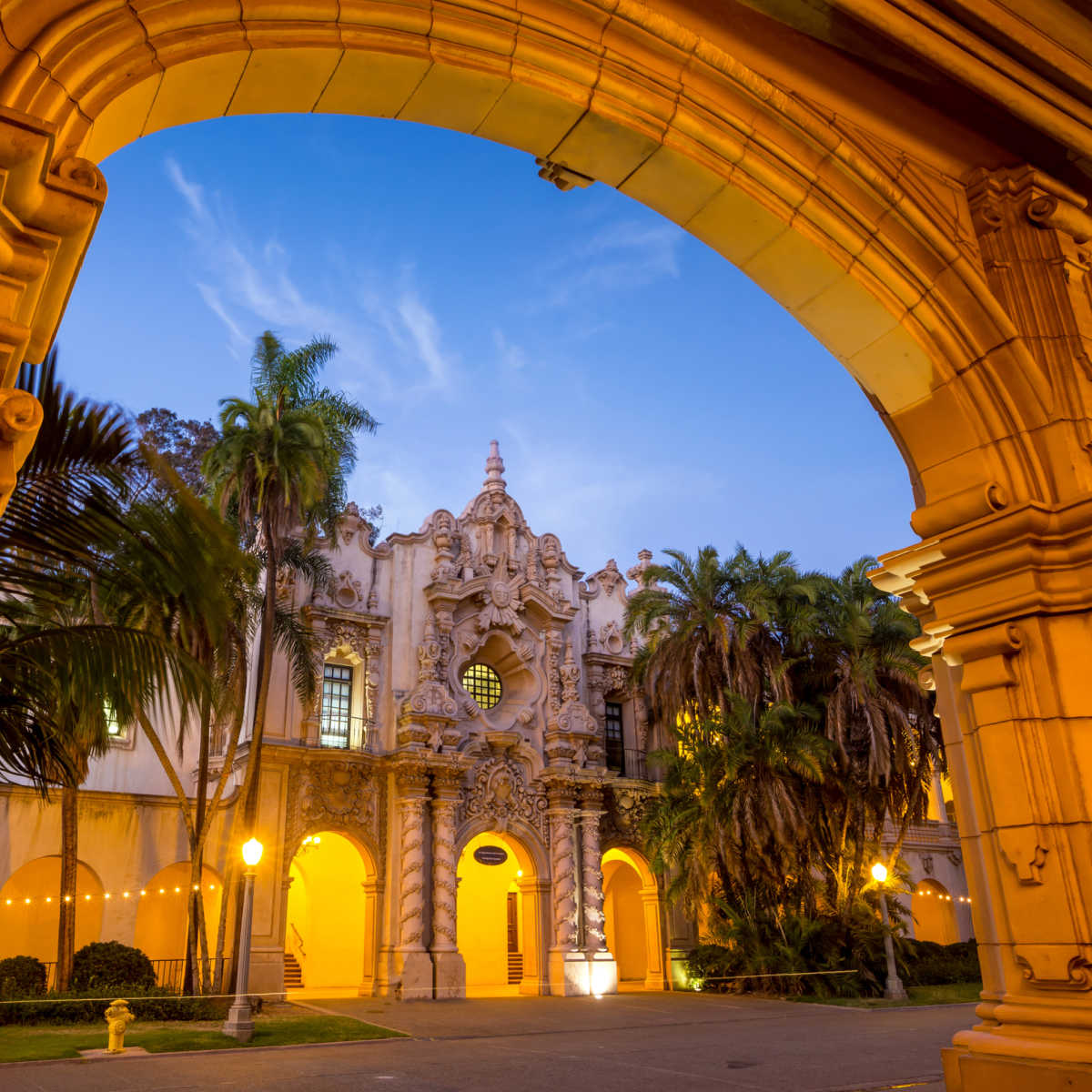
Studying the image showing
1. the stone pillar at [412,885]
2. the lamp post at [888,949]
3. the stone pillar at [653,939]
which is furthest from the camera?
the stone pillar at [653,939]

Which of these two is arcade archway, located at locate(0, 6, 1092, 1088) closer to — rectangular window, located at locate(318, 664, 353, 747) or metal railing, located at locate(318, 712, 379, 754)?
metal railing, located at locate(318, 712, 379, 754)

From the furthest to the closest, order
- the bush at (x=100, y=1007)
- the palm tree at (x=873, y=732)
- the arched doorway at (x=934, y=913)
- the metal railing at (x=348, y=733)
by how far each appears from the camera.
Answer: the arched doorway at (x=934, y=913) < the metal railing at (x=348, y=733) < the palm tree at (x=873, y=732) < the bush at (x=100, y=1007)

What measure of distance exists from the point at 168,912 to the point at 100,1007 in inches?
349

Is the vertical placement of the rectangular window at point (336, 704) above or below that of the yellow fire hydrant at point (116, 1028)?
above

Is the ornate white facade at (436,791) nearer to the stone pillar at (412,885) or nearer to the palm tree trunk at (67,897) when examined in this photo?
the stone pillar at (412,885)

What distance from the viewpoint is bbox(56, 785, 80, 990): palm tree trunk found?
19453 millimetres

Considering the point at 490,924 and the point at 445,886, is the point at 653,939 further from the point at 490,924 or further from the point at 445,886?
the point at 445,886

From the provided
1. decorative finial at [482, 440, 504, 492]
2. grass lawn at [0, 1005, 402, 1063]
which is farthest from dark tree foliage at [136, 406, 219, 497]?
grass lawn at [0, 1005, 402, 1063]

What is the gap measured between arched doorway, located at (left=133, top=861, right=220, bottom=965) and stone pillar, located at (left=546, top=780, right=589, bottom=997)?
861 centimetres

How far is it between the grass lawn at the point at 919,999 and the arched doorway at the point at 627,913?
24.2ft

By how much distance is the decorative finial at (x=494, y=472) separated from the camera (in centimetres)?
3073

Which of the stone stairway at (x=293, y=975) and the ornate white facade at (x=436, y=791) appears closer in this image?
the ornate white facade at (x=436, y=791)

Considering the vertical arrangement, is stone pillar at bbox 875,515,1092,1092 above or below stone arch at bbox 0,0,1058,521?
below

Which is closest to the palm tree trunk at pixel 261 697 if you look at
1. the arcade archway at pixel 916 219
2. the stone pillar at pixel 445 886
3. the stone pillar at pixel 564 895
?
the stone pillar at pixel 445 886
